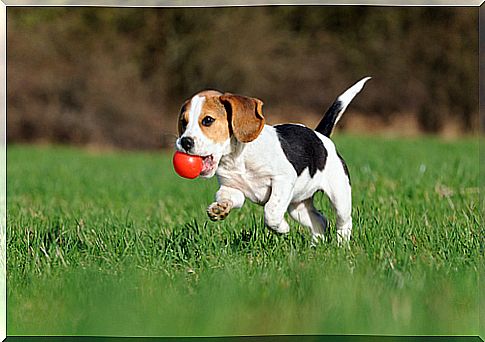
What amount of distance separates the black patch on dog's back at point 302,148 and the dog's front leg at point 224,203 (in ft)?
0.83

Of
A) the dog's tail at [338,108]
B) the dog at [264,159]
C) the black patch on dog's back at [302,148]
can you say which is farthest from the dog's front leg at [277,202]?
the dog's tail at [338,108]

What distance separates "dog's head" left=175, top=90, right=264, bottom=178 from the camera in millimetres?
3246

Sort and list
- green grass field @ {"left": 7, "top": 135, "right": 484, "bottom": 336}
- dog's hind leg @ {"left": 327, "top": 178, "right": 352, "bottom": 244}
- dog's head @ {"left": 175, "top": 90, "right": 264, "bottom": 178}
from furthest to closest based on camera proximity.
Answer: dog's hind leg @ {"left": 327, "top": 178, "right": 352, "bottom": 244}
dog's head @ {"left": 175, "top": 90, "right": 264, "bottom": 178}
green grass field @ {"left": 7, "top": 135, "right": 484, "bottom": 336}

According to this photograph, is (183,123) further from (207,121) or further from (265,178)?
(265,178)

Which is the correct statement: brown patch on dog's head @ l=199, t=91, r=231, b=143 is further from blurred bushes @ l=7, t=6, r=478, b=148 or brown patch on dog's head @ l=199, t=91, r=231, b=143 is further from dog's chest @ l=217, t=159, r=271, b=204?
blurred bushes @ l=7, t=6, r=478, b=148

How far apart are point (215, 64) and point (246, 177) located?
9.24 metres

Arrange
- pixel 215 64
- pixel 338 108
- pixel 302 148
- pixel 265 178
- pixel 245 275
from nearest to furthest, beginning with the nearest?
pixel 245 275 → pixel 265 178 → pixel 302 148 → pixel 338 108 → pixel 215 64

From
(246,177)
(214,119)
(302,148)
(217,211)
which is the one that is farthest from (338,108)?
(217,211)

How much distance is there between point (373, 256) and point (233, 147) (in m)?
0.70

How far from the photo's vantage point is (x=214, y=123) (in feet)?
10.8

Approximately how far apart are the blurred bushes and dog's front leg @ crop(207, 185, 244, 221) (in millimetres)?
8075

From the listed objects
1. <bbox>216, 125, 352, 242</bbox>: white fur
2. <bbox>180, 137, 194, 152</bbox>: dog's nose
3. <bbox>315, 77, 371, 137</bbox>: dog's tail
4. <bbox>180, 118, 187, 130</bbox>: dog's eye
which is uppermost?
<bbox>315, 77, 371, 137</bbox>: dog's tail

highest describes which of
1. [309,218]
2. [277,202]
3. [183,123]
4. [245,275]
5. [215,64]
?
[215,64]

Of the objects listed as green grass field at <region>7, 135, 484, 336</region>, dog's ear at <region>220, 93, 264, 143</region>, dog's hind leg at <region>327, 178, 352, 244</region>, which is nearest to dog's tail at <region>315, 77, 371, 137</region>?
dog's hind leg at <region>327, 178, 352, 244</region>
